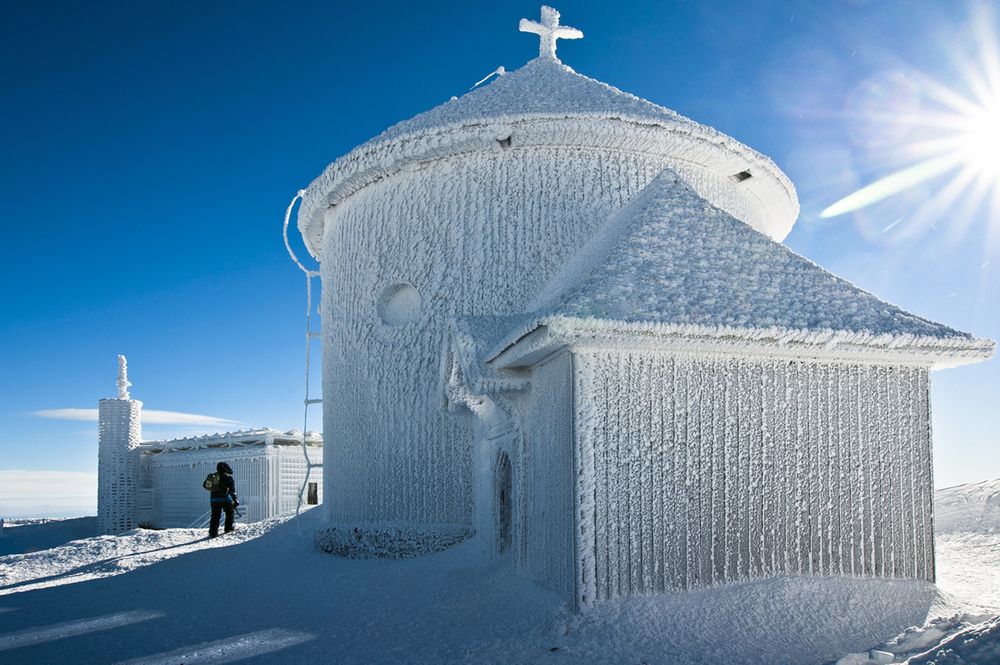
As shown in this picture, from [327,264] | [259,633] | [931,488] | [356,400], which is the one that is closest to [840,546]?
[931,488]

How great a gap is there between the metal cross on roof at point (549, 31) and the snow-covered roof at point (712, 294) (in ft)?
21.0

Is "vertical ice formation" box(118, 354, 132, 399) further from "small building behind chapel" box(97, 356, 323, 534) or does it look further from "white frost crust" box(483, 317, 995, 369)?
"white frost crust" box(483, 317, 995, 369)

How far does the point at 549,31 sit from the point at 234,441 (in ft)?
38.7

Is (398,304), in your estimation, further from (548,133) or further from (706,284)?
(706,284)

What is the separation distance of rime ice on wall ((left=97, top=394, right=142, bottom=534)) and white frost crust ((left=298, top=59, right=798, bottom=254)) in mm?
10507

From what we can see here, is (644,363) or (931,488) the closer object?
(644,363)

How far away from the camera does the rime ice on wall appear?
19.8 m

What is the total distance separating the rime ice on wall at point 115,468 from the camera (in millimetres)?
19828

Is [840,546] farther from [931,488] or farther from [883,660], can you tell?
[883,660]

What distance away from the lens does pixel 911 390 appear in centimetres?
702

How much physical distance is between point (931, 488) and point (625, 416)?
2.94m

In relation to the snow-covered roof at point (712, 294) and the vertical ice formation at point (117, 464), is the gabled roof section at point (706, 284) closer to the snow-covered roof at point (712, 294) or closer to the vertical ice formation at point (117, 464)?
the snow-covered roof at point (712, 294)

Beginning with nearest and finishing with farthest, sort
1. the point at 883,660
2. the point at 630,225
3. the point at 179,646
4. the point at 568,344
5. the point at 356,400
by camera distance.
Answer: the point at 883,660, the point at 568,344, the point at 179,646, the point at 630,225, the point at 356,400

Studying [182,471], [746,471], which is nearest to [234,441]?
[182,471]
